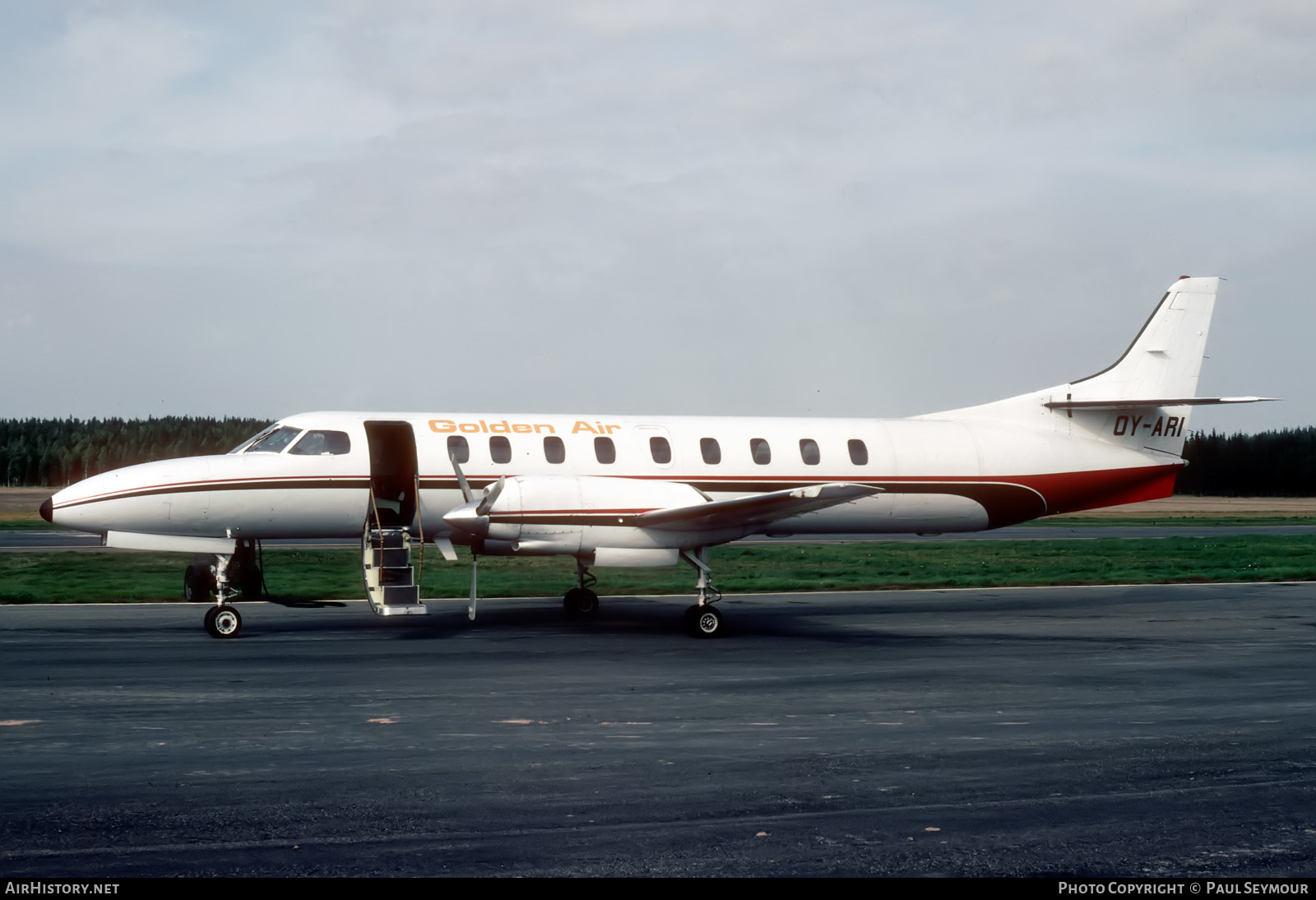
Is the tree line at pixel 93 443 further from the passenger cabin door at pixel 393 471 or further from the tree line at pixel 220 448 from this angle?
the passenger cabin door at pixel 393 471

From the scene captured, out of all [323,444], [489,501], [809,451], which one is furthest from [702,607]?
[323,444]

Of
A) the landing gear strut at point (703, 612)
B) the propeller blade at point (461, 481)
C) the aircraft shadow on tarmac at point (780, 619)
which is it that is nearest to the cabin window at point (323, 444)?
the propeller blade at point (461, 481)

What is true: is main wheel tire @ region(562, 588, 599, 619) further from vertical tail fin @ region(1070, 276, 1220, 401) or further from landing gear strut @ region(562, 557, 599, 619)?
vertical tail fin @ region(1070, 276, 1220, 401)

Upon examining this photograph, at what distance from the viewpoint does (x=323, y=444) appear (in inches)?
742

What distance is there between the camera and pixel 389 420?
19359 millimetres

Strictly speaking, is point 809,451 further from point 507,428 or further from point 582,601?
point 507,428

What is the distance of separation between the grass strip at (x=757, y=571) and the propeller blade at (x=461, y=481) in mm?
5661

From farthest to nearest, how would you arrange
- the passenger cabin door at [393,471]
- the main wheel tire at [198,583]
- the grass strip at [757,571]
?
the grass strip at [757,571]
the main wheel tire at [198,583]
the passenger cabin door at [393,471]

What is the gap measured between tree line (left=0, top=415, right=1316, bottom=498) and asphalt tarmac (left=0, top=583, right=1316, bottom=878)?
71957 mm

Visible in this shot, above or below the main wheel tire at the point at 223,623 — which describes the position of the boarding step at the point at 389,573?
above

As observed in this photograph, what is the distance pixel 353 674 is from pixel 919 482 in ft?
37.7

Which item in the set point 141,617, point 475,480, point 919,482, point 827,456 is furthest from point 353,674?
point 919,482

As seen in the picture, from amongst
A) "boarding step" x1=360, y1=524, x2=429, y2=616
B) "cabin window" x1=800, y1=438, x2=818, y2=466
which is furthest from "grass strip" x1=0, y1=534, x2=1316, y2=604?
"boarding step" x1=360, y1=524, x2=429, y2=616

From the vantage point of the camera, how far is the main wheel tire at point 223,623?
16906 mm
